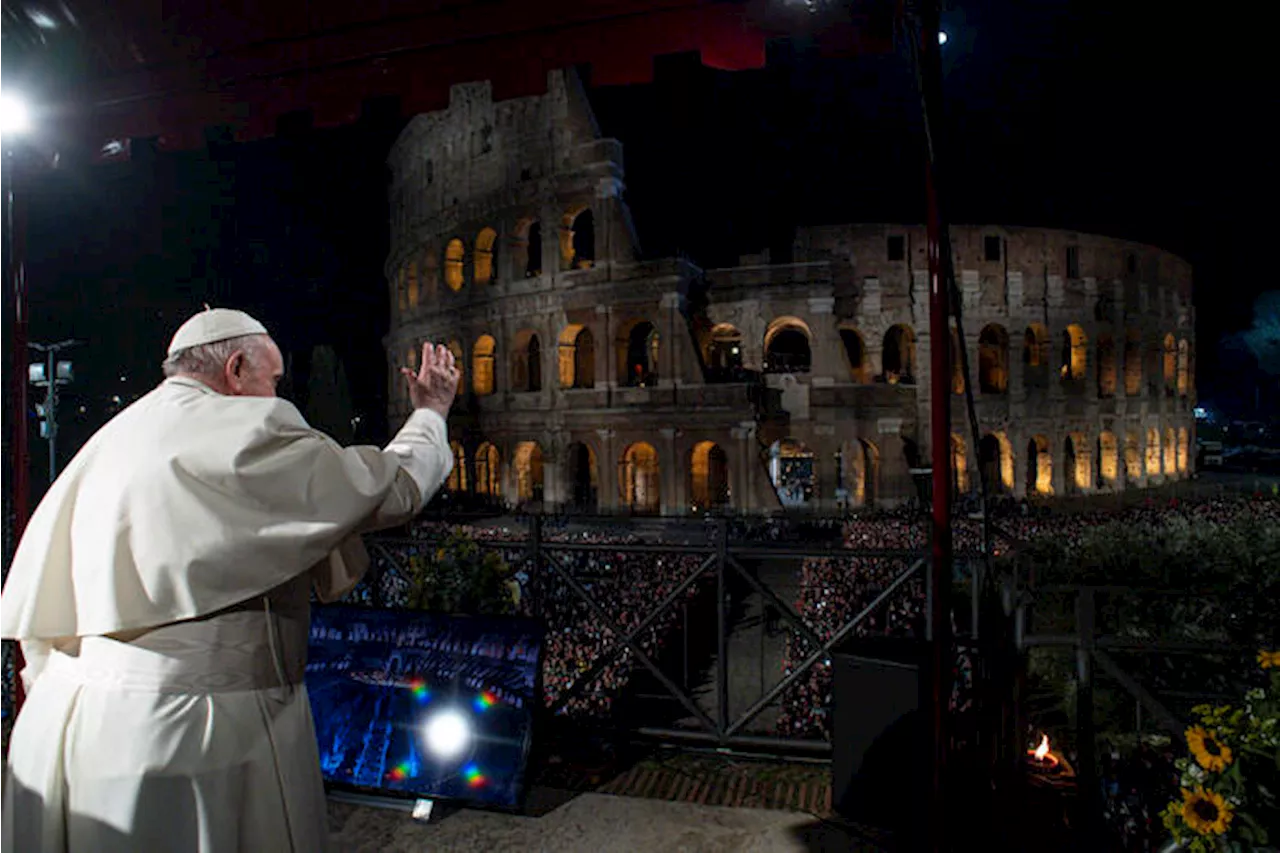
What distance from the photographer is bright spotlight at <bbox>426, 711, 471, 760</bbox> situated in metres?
4.17

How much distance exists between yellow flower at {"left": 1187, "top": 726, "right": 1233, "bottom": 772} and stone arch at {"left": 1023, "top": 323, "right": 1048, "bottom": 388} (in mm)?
34266

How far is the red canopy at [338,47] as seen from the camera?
380 cm

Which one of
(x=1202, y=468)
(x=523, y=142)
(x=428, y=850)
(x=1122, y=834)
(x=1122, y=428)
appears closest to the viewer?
(x=428, y=850)

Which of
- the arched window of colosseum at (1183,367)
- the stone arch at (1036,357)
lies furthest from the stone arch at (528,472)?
the arched window of colosseum at (1183,367)

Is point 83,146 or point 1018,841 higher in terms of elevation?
point 83,146

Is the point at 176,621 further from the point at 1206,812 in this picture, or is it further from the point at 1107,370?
the point at 1107,370

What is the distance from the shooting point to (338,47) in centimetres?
427

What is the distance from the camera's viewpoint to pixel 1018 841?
4.00 m

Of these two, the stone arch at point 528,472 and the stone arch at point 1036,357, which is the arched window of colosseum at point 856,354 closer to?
the stone arch at point 1036,357

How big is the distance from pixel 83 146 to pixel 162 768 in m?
5.00

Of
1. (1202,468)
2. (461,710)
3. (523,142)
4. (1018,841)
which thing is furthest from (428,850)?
(1202,468)

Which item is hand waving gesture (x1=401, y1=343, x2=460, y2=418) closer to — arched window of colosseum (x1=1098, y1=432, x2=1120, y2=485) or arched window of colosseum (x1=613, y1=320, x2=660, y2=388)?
arched window of colosseum (x1=613, y1=320, x2=660, y2=388)

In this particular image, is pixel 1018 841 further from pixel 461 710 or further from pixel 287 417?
pixel 287 417

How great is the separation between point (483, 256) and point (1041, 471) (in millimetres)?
26495
